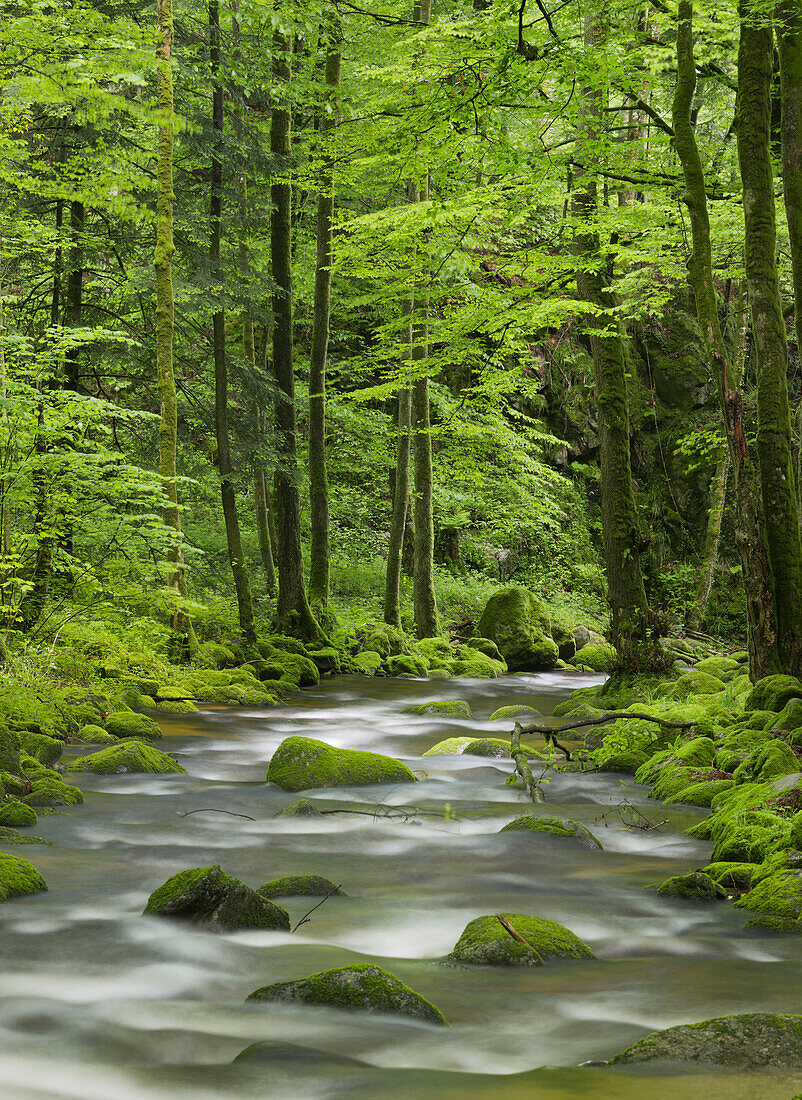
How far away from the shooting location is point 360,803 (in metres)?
7.18

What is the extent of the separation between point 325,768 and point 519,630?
Answer: 11.9 metres

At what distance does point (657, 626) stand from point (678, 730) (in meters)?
2.78

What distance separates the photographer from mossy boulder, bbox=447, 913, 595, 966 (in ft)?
13.0

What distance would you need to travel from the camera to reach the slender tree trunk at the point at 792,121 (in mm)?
7590

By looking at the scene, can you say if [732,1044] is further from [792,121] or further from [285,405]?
[285,405]

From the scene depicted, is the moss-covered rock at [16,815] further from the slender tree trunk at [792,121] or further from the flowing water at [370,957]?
the slender tree trunk at [792,121]

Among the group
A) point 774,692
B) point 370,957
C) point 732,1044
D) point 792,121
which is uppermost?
point 792,121

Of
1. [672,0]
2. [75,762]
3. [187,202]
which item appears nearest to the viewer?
[75,762]


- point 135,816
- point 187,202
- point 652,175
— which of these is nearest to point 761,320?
point 652,175

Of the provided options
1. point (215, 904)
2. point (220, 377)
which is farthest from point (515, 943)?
point (220, 377)

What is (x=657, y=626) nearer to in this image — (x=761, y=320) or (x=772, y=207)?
(x=761, y=320)

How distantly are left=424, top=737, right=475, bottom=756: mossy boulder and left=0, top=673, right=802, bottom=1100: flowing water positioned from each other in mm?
1576

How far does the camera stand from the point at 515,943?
4027 millimetres

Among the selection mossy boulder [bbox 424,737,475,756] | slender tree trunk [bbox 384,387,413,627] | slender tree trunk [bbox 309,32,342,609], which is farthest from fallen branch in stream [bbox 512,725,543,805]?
slender tree trunk [bbox 384,387,413,627]
